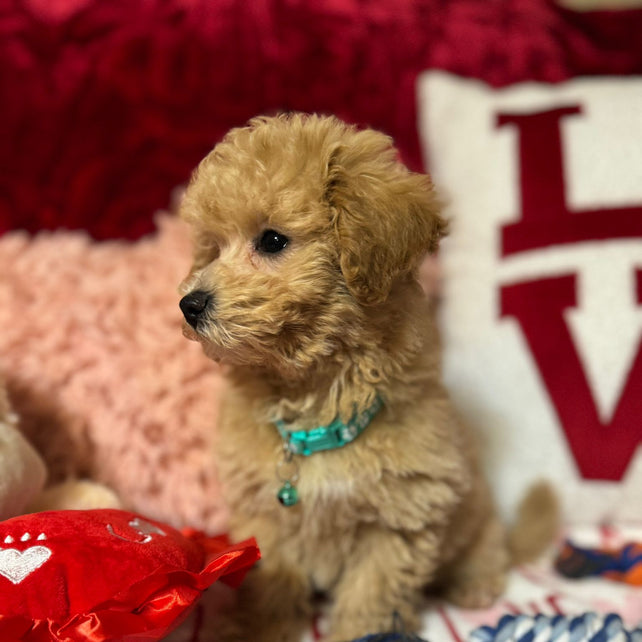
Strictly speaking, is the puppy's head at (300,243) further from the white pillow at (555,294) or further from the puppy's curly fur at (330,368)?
the white pillow at (555,294)

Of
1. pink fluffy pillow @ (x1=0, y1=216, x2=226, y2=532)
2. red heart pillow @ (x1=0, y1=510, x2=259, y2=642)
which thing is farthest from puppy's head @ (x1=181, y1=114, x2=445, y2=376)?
pink fluffy pillow @ (x1=0, y1=216, x2=226, y2=532)

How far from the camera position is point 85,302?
1.71m

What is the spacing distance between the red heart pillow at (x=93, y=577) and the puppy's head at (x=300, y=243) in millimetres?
317

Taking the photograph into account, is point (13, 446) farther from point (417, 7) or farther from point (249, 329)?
point (417, 7)

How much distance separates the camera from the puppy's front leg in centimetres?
136

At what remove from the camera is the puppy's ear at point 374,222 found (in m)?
1.14

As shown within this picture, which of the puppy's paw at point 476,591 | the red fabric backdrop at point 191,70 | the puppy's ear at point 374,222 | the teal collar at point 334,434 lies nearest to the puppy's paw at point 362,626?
the puppy's paw at point 476,591

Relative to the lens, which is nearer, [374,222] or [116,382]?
[374,222]

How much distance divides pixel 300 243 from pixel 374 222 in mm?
120

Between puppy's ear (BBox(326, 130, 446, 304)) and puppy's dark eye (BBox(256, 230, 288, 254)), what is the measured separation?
0.29 feet

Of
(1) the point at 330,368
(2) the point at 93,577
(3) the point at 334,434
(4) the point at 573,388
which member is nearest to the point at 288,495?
(3) the point at 334,434

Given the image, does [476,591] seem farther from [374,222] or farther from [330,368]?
[374,222]

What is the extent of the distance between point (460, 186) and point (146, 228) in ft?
2.66

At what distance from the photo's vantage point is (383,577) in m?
1.37
